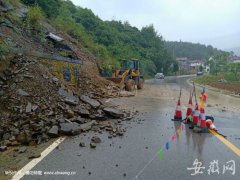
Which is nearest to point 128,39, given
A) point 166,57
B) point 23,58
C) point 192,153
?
point 166,57

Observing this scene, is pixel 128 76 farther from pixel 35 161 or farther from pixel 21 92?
pixel 35 161

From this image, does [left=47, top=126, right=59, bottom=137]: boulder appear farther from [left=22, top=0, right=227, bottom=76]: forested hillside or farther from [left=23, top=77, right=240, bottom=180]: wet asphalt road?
[left=22, top=0, right=227, bottom=76]: forested hillside

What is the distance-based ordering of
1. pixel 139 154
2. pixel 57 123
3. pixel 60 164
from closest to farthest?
pixel 60 164, pixel 139 154, pixel 57 123

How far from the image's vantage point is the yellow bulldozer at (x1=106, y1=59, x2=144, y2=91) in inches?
827

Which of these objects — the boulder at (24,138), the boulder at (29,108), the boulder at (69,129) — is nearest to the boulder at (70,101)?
the boulder at (29,108)

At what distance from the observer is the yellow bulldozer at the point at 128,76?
21.0m

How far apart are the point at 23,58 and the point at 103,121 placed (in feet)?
13.7

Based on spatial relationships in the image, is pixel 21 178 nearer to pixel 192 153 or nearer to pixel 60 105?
pixel 192 153

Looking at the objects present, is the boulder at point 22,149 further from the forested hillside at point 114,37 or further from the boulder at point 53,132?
the forested hillside at point 114,37

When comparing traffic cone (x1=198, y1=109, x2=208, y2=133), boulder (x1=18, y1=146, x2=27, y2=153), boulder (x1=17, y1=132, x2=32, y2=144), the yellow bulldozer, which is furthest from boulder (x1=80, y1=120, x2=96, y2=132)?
the yellow bulldozer

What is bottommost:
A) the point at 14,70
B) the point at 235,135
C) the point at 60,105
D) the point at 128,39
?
the point at 235,135

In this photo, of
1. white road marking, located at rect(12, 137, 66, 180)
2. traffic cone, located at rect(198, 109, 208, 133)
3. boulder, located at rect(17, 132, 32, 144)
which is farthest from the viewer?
traffic cone, located at rect(198, 109, 208, 133)

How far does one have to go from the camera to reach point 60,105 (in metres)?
8.41

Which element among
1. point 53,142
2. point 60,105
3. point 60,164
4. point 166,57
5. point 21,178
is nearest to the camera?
point 21,178
